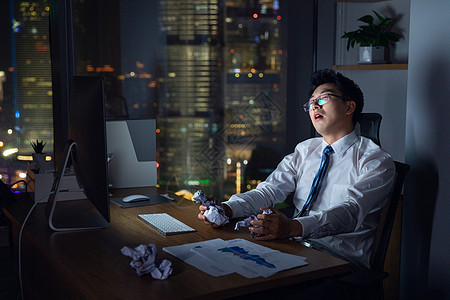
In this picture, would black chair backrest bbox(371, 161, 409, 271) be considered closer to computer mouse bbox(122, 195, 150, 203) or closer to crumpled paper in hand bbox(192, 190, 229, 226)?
crumpled paper in hand bbox(192, 190, 229, 226)

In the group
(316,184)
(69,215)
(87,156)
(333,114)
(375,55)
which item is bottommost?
(69,215)

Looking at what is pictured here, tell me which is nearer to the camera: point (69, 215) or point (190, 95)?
point (69, 215)

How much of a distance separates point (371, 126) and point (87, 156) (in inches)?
50.9

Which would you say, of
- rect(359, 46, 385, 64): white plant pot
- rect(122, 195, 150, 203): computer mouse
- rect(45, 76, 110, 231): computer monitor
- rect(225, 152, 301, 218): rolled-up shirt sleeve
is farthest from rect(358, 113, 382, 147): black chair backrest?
rect(45, 76, 110, 231): computer monitor

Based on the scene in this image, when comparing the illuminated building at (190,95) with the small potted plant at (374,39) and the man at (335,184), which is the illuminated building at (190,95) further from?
the man at (335,184)

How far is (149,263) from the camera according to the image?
1485 millimetres

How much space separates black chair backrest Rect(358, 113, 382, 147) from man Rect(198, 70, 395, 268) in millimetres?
32

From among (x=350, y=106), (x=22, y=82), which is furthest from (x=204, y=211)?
(x=22, y=82)

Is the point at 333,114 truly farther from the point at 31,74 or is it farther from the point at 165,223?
the point at 31,74

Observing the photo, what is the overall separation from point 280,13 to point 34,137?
6.49 feet

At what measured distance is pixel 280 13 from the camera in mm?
3777

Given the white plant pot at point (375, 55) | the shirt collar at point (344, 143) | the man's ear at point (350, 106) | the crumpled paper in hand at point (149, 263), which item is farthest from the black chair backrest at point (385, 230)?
the white plant pot at point (375, 55)

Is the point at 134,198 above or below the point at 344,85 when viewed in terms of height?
below

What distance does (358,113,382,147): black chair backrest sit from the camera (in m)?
→ 2.34
